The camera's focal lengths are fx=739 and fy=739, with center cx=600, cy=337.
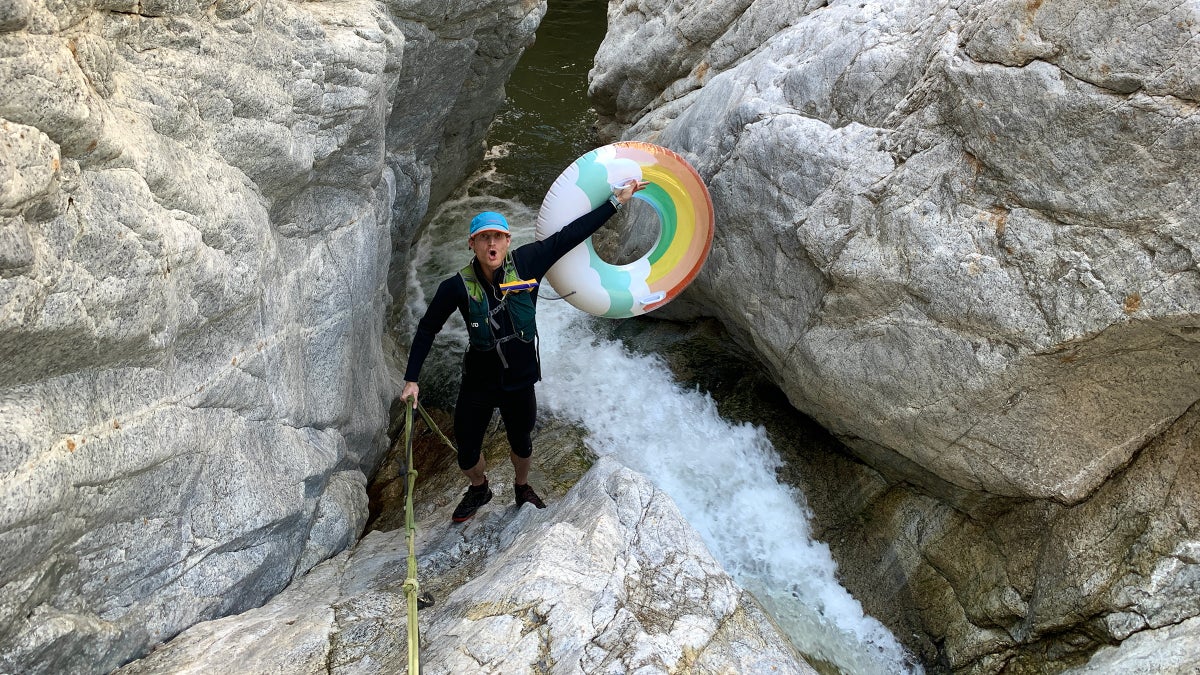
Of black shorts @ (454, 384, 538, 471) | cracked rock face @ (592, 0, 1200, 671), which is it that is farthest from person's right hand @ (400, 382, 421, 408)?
cracked rock face @ (592, 0, 1200, 671)

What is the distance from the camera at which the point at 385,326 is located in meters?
7.05

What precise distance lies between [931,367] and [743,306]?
1455mm

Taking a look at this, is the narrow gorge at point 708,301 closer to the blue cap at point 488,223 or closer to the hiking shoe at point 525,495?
the hiking shoe at point 525,495

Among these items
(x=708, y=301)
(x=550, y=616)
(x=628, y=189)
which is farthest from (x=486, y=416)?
(x=708, y=301)

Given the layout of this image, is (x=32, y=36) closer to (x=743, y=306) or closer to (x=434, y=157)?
(x=743, y=306)

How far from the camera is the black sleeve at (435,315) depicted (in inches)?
159

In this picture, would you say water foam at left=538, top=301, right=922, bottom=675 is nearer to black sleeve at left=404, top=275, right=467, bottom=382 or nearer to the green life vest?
the green life vest

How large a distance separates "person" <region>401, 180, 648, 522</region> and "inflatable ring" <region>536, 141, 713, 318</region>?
18.0 inches

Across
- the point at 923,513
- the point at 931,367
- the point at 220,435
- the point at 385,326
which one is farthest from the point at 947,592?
the point at 385,326

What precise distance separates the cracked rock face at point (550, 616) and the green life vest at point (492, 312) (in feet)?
3.18

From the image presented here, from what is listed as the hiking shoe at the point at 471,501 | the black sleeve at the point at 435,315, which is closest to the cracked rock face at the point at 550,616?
the hiking shoe at the point at 471,501

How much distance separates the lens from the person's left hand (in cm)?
482

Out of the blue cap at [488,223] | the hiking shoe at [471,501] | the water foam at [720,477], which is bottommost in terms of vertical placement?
the water foam at [720,477]

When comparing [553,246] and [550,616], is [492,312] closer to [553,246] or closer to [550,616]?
[553,246]
